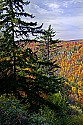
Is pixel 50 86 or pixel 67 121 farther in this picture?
pixel 67 121

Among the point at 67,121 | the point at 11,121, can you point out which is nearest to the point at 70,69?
the point at 67,121

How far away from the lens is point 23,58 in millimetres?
18625

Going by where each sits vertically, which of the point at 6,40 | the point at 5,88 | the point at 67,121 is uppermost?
the point at 6,40

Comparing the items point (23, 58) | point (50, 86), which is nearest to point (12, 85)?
point (23, 58)

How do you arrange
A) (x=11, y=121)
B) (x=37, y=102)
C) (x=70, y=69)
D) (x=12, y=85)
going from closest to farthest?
(x=11, y=121)
(x=12, y=85)
(x=37, y=102)
(x=70, y=69)

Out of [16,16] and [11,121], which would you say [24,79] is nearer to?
[16,16]

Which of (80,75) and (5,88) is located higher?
(5,88)

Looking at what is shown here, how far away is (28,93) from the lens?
61.9ft

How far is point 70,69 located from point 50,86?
176057 millimetres

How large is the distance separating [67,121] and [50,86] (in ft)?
17.6

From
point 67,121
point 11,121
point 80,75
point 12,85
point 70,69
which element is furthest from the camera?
point 70,69

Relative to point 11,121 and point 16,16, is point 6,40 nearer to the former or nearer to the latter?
point 16,16

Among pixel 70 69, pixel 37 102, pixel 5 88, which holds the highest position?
pixel 5 88

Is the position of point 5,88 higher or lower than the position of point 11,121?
lower
